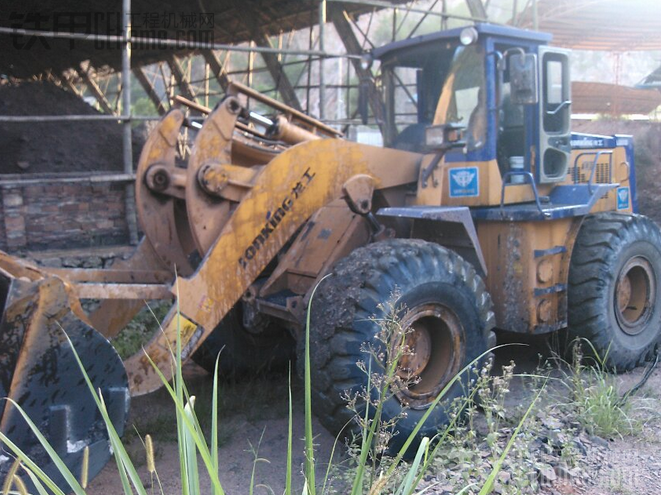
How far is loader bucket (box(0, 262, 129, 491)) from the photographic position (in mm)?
3258

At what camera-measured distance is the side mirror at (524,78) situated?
4516 millimetres

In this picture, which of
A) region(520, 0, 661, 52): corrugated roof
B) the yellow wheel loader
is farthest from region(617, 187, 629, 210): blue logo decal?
region(520, 0, 661, 52): corrugated roof

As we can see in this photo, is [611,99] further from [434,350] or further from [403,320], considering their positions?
[403,320]

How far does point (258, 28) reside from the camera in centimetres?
1327

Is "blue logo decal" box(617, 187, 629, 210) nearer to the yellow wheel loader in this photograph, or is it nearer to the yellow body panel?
the yellow wheel loader

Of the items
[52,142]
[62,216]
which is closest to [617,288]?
[62,216]

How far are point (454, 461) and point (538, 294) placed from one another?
68.4 inches

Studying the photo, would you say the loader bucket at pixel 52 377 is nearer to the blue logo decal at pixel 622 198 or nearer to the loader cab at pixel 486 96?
the loader cab at pixel 486 96

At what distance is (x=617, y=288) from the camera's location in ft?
17.6

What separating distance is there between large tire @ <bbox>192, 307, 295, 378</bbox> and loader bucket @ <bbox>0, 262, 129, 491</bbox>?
1.91 meters

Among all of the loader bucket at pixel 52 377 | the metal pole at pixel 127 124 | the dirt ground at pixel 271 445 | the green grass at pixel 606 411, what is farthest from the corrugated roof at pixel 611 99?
the loader bucket at pixel 52 377

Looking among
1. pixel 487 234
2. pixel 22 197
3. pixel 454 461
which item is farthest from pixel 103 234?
pixel 454 461

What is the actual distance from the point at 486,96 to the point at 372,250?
1.49 metres

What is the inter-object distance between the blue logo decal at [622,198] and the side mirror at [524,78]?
1976mm
